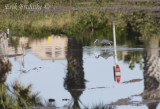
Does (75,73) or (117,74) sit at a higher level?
(117,74)

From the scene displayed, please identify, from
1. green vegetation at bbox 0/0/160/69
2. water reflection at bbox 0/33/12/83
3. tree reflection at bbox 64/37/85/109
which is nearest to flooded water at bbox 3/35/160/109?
tree reflection at bbox 64/37/85/109

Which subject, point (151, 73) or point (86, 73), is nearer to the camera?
point (151, 73)

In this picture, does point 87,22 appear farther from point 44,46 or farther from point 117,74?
point 117,74

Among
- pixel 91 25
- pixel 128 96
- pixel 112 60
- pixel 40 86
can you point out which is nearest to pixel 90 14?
pixel 91 25

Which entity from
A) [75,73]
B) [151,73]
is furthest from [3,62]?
[151,73]

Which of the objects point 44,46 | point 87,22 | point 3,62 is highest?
point 87,22

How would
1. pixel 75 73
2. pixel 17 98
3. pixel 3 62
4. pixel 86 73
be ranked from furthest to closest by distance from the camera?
pixel 3 62 < pixel 75 73 < pixel 86 73 < pixel 17 98

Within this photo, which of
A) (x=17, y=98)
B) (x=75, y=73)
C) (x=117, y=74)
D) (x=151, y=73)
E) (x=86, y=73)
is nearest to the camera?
(x=17, y=98)

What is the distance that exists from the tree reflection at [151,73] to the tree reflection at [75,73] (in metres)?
1.29

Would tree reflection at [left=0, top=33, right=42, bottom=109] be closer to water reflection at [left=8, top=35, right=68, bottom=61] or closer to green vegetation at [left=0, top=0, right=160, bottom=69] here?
water reflection at [left=8, top=35, right=68, bottom=61]

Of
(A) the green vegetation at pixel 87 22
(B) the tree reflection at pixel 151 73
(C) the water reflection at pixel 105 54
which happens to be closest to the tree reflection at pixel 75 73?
(C) the water reflection at pixel 105 54

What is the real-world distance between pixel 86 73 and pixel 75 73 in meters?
0.31

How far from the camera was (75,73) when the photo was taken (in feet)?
45.8

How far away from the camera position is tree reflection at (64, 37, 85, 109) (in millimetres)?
11469
